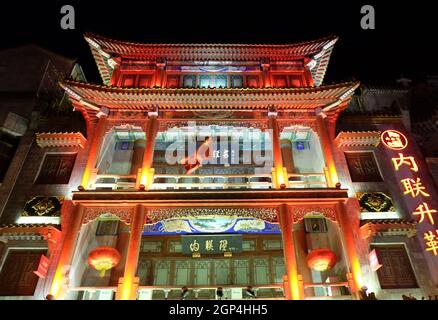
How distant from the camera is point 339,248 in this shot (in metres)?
15.2

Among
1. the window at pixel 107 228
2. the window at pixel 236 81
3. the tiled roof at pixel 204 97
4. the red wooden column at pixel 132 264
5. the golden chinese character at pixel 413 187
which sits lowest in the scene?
the red wooden column at pixel 132 264

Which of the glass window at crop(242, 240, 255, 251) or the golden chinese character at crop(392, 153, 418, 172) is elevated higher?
the golden chinese character at crop(392, 153, 418, 172)

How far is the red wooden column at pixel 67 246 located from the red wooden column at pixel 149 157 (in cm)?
221

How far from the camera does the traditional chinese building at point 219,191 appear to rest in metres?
13.1

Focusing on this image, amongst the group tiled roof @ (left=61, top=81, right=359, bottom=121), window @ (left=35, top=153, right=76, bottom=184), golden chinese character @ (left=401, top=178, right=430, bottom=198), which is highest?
tiled roof @ (left=61, top=81, right=359, bottom=121)

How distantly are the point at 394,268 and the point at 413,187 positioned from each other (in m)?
3.45

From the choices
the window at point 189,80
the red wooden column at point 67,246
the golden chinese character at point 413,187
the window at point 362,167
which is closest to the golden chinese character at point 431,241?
the golden chinese character at point 413,187

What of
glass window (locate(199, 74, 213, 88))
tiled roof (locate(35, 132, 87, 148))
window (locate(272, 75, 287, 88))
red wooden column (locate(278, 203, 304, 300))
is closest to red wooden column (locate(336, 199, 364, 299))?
red wooden column (locate(278, 203, 304, 300))

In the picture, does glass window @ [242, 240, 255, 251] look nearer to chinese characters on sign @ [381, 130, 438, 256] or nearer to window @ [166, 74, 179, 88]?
chinese characters on sign @ [381, 130, 438, 256]

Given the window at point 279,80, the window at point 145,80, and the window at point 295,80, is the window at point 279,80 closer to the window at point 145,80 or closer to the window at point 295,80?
the window at point 295,80

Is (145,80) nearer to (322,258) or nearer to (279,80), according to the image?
(279,80)

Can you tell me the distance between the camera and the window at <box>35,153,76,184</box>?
15547mm

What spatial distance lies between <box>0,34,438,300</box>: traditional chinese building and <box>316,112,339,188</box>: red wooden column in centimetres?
5

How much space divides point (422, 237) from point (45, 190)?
1345 cm
